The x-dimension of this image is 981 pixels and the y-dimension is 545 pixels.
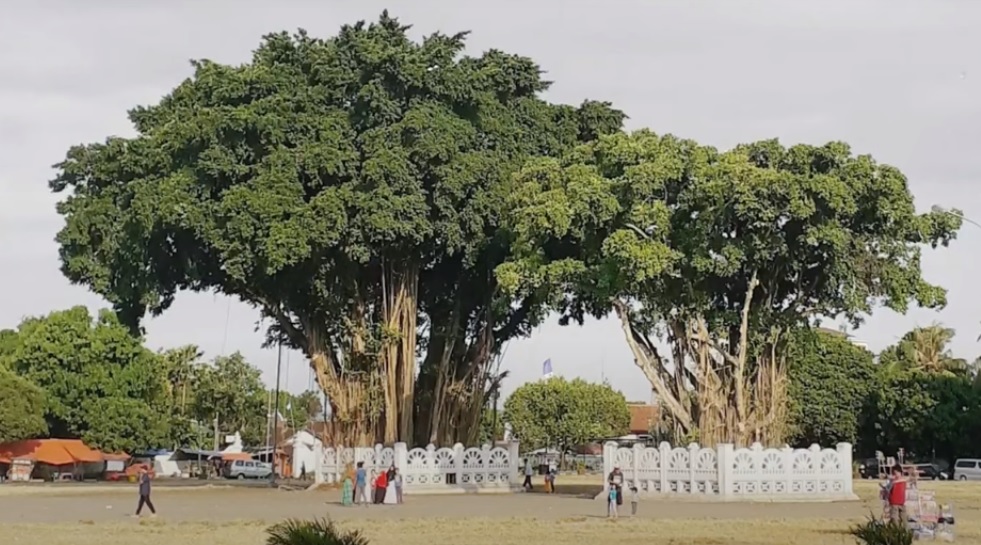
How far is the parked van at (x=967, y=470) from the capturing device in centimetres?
6712

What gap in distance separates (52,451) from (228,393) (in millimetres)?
22421

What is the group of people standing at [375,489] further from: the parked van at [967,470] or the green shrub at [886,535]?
the parked van at [967,470]

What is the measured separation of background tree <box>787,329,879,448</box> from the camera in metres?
72.5

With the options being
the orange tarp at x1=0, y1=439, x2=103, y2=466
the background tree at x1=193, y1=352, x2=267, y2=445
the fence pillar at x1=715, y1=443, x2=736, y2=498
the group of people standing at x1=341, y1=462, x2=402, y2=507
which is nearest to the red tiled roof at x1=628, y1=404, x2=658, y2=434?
the background tree at x1=193, y1=352, x2=267, y2=445

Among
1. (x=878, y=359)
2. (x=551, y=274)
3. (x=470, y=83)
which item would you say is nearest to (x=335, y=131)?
(x=470, y=83)

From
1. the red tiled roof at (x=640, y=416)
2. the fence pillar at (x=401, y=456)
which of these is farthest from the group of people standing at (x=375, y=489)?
the red tiled roof at (x=640, y=416)

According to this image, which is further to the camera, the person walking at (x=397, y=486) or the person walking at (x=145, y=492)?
the person walking at (x=397, y=486)

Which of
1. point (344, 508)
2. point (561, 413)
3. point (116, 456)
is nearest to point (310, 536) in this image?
point (344, 508)

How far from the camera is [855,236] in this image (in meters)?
40.8

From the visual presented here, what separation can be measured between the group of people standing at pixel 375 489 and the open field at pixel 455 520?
65 centimetres

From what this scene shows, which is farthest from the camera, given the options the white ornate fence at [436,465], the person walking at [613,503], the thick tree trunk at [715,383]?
the white ornate fence at [436,465]

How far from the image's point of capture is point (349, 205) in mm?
44406

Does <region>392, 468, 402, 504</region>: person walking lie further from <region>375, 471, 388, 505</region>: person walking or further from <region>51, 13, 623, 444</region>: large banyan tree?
<region>51, 13, 623, 444</region>: large banyan tree

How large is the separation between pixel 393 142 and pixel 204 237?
281 inches
